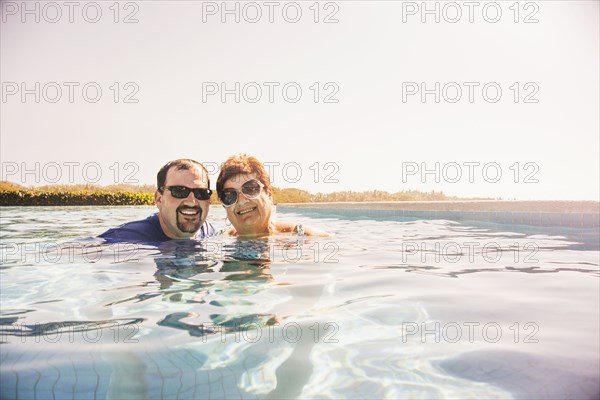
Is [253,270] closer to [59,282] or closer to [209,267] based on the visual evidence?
[209,267]

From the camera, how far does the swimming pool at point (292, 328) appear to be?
1565 millimetres

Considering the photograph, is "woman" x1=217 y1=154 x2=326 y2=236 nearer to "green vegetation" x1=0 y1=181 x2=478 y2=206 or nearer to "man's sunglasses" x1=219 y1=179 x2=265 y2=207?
"man's sunglasses" x1=219 y1=179 x2=265 y2=207

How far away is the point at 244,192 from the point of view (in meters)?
4.73

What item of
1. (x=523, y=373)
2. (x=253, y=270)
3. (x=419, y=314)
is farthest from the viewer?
(x=253, y=270)

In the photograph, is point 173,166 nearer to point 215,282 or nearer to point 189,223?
point 189,223

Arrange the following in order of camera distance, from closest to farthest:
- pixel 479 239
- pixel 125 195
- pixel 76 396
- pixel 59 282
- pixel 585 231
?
pixel 76 396 < pixel 59 282 < pixel 479 239 < pixel 585 231 < pixel 125 195

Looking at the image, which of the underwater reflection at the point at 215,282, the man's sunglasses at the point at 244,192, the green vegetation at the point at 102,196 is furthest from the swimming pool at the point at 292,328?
the green vegetation at the point at 102,196

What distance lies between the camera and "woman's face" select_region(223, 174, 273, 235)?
4.75 m

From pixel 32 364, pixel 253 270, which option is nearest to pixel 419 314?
pixel 253 270

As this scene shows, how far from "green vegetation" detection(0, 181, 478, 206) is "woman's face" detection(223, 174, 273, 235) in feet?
51.4

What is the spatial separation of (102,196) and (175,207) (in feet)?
64.7

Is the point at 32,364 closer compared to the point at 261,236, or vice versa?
the point at 32,364

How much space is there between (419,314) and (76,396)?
160cm

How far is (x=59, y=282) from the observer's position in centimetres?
311
